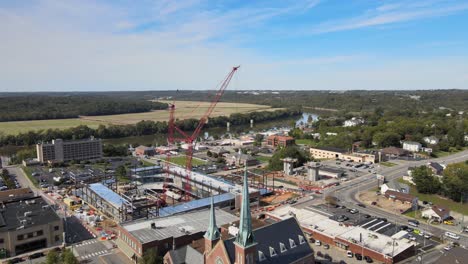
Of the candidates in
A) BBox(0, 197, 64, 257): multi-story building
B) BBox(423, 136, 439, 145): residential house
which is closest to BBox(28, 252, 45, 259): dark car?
BBox(0, 197, 64, 257): multi-story building

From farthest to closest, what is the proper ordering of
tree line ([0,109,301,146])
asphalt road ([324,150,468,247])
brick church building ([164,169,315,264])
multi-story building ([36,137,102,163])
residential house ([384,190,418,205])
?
1. tree line ([0,109,301,146])
2. multi-story building ([36,137,102,163])
3. residential house ([384,190,418,205])
4. asphalt road ([324,150,468,247])
5. brick church building ([164,169,315,264])

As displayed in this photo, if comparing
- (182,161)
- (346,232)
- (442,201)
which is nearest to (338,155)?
(442,201)

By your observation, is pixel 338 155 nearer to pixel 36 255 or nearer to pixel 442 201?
pixel 442 201

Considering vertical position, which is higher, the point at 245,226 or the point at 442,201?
the point at 245,226

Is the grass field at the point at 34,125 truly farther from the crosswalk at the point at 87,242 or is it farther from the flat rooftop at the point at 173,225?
the flat rooftop at the point at 173,225

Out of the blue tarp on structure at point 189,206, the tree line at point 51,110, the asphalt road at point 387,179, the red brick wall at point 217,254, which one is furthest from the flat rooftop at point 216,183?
the tree line at point 51,110

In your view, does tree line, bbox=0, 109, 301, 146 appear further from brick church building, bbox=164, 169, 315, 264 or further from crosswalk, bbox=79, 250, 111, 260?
brick church building, bbox=164, 169, 315, 264

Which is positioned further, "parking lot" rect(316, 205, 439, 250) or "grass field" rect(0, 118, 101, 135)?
"grass field" rect(0, 118, 101, 135)
